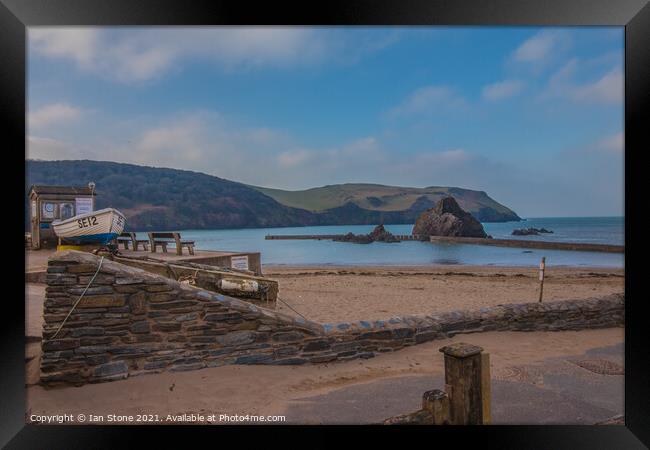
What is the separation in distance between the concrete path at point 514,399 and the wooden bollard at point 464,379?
866 millimetres

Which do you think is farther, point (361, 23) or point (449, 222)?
point (449, 222)

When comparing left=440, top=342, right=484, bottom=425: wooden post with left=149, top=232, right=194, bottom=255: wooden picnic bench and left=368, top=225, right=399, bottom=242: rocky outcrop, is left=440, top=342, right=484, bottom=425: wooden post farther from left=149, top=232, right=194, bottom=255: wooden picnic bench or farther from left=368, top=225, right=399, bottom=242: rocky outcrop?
left=368, top=225, right=399, bottom=242: rocky outcrop

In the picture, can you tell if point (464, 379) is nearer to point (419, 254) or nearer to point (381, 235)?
point (419, 254)

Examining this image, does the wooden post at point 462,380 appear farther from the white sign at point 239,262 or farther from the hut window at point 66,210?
the hut window at point 66,210

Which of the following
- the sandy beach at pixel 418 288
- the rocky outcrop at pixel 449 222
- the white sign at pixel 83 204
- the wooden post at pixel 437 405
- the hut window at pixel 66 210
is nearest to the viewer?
the wooden post at pixel 437 405

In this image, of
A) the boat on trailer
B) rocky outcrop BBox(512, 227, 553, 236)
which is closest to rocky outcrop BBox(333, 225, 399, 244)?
rocky outcrop BBox(512, 227, 553, 236)

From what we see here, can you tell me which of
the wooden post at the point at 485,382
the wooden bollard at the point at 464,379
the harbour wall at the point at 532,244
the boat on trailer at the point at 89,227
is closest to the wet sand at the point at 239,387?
the wooden post at the point at 485,382

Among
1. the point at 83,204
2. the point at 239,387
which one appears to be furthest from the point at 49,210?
the point at 239,387

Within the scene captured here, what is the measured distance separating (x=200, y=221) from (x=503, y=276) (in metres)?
10.8

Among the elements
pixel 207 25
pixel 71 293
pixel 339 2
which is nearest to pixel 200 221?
pixel 71 293

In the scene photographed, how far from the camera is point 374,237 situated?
87.2 ft

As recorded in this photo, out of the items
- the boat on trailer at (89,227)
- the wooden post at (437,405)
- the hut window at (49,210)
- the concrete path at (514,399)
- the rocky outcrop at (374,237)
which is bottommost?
the concrete path at (514,399)

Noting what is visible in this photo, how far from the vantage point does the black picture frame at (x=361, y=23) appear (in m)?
2.69

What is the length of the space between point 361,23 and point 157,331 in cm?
332
